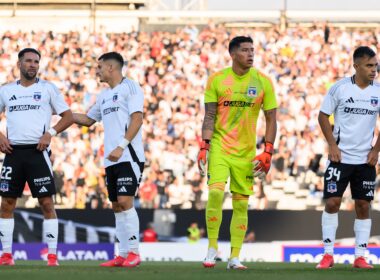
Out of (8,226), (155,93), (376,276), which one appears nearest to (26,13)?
(155,93)

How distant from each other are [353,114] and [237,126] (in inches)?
59.5

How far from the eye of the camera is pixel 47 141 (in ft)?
43.8

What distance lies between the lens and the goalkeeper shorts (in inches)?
488

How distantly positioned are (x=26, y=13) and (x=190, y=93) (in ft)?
28.2

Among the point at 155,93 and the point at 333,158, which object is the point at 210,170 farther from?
the point at 155,93

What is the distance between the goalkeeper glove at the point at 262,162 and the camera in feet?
40.9

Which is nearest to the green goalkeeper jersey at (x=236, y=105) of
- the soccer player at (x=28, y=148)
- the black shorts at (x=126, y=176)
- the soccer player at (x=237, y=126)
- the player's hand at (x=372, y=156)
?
the soccer player at (x=237, y=126)

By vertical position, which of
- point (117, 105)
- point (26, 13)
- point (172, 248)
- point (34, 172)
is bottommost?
point (172, 248)

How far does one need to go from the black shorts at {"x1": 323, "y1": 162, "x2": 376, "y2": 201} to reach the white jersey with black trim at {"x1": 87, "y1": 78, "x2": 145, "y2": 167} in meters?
2.31

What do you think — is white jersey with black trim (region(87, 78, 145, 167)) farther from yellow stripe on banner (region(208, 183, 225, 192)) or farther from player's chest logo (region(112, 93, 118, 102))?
yellow stripe on banner (region(208, 183, 225, 192))

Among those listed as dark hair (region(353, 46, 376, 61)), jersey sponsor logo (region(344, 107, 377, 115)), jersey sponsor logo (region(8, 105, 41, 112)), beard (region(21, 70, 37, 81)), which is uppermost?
dark hair (region(353, 46, 376, 61))

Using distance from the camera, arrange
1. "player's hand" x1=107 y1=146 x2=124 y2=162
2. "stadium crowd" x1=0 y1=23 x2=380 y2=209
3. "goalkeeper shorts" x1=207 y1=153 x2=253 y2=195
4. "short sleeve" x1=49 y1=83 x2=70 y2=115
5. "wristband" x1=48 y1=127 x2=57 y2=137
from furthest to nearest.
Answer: "stadium crowd" x1=0 y1=23 x2=380 y2=209 → "short sleeve" x1=49 y1=83 x2=70 y2=115 → "wristband" x1=48 y1=127 x2=57 y2=137 → "player's hand" x1=107 y1=146 x2=124 y2=162 → "goalkeeper shorts" x1=207 y1=153 x2=253 y2=195

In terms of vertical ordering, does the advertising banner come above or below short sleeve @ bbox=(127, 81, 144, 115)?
below

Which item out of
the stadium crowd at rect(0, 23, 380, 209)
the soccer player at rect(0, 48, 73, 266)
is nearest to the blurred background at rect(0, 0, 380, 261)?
the stadium crowd at rect(0, 23, 380, 209)
